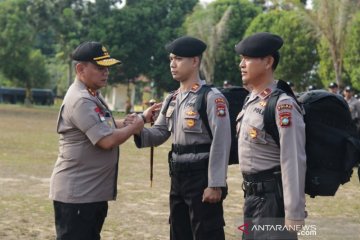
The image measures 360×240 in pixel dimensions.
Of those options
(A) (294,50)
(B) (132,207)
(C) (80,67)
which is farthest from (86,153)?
(A) (294,50)

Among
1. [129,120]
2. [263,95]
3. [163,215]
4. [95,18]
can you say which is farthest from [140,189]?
[95,18]

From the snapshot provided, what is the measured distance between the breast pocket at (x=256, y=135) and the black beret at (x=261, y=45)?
1.52 feet

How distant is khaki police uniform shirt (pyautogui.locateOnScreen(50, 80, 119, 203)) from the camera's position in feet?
13.1

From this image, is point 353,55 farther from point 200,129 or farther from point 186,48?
point 200,129

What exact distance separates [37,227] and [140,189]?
289 cm

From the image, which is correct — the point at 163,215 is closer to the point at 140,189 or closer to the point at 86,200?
the point at 140,189

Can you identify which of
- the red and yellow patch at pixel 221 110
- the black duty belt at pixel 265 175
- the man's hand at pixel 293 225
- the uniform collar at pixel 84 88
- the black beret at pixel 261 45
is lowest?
the man's hand at pixel 293 225

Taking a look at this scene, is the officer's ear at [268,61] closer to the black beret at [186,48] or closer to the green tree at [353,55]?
the black beret at [186,48]

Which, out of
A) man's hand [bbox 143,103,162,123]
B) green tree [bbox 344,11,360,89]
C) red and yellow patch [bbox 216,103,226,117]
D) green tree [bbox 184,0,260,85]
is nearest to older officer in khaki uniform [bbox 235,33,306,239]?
red and yellow patch [bbox 216,103,226,117]

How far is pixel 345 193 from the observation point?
942 centimetres

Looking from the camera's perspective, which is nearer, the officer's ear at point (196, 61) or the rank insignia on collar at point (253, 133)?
the rank insignia on collar at point (253, 133)

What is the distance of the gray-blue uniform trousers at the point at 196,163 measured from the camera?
4.10 meters

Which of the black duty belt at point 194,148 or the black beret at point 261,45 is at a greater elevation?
the black beret at point 261,45

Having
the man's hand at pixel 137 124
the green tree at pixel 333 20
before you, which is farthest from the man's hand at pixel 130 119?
the green tree at pixel 333 20
